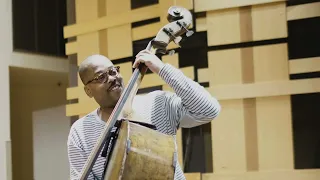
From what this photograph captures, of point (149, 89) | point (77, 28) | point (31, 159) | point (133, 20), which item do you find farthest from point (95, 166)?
point (31, 159)

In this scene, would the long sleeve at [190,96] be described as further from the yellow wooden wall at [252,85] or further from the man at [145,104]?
the yellow wooden wall at [252,85]

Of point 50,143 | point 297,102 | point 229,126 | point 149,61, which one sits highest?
point 149,61

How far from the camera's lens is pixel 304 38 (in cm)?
245

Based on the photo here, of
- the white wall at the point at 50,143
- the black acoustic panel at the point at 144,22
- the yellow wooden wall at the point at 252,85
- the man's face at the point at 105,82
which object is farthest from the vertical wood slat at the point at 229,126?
the white wall at the point at 50,143

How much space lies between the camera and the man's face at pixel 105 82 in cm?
163

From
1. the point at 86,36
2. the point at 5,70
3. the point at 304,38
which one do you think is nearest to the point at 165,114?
the point at 304,38

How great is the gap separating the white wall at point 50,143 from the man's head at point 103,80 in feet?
11.6

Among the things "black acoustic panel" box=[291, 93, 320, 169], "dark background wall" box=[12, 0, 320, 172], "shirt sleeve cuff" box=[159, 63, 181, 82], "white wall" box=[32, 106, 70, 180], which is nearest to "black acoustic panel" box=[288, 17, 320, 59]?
"dark background wall" box=[12, 0, 320, 172]

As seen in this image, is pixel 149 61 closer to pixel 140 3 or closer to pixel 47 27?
pixel 140 3

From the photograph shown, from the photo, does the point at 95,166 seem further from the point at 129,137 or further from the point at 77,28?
the point at 77,28

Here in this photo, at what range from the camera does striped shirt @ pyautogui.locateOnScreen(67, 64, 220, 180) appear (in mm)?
1576

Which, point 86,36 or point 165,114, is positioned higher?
point 86,36

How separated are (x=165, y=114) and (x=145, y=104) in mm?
72

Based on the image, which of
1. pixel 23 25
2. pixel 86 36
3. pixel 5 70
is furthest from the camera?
pixel 23 25
